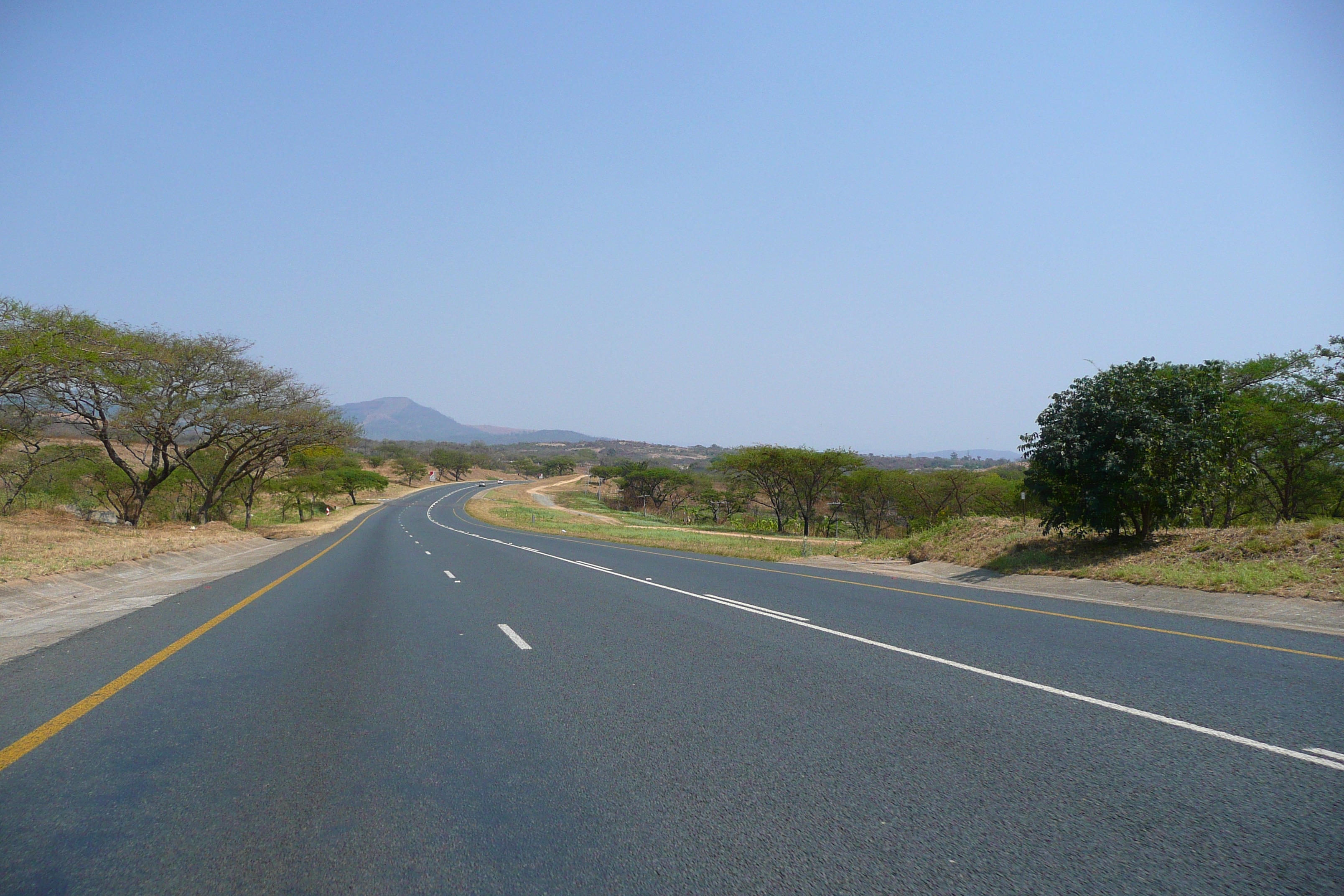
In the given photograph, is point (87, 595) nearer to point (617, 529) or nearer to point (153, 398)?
point (153, 398)

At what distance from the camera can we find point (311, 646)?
27.9ft

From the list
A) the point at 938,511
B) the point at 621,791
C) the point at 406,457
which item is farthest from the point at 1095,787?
the point at 406,457

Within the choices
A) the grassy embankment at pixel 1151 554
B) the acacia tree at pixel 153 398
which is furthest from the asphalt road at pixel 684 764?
the acacia tree at pixel 153 398

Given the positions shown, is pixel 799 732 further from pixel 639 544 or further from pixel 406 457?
pixel 406 457

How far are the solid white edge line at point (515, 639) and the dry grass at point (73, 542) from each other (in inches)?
358

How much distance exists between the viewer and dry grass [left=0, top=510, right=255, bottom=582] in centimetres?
1398

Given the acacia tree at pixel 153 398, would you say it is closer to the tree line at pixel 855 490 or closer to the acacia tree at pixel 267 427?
the acacia tree at pixel 267 427

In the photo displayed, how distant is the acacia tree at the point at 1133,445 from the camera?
49.9 feet

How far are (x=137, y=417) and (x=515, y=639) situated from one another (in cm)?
2814

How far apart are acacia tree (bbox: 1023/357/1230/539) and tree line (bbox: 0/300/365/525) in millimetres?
24874

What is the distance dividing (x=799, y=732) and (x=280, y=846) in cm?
321

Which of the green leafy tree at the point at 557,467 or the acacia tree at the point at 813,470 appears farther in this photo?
the green leafy tree at the point at 557,467

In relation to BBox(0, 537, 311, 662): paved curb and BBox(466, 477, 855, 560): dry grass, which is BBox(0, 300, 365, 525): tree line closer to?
BBox(0, 537, 311, 662): paved curb

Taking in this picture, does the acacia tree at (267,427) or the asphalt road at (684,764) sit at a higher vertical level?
the acacia tree at (267,427)
